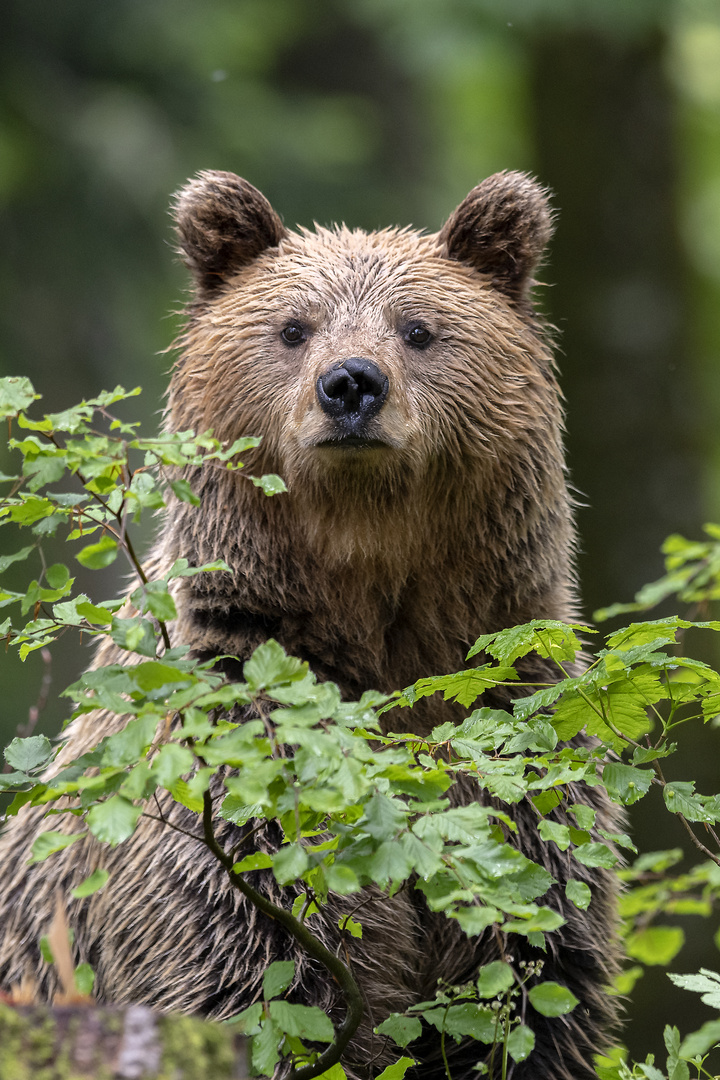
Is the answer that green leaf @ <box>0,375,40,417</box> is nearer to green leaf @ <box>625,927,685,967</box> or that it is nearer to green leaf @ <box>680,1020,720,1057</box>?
green leaf @ <box>680,1020,720,1057</box>

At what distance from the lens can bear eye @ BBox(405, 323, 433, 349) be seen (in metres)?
4.22

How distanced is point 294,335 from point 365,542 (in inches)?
29.1

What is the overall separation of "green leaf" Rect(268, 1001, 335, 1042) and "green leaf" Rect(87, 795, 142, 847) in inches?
25.1

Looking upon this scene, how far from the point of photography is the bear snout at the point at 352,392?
3.69 meters

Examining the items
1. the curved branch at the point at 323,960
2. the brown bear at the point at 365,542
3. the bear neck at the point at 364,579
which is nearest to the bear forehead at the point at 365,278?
the brown bear at the point at 365,542

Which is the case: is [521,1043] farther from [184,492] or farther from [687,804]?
[184,492]

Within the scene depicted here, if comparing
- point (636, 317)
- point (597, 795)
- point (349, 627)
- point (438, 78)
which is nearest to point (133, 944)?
point (349, 627)

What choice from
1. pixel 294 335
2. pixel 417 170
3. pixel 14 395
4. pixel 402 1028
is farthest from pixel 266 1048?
pixel 417 170

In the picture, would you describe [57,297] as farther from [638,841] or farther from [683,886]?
[683,886]

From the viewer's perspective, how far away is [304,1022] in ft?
8.46

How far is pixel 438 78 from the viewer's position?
14.2 m

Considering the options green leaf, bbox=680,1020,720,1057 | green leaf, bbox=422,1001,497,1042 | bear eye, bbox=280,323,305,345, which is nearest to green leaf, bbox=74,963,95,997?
green leaf, bbox=422,1001,497,1042

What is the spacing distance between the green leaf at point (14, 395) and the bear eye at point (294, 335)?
5.41ft

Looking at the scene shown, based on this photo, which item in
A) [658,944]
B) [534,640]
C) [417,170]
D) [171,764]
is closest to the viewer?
[171,764]
